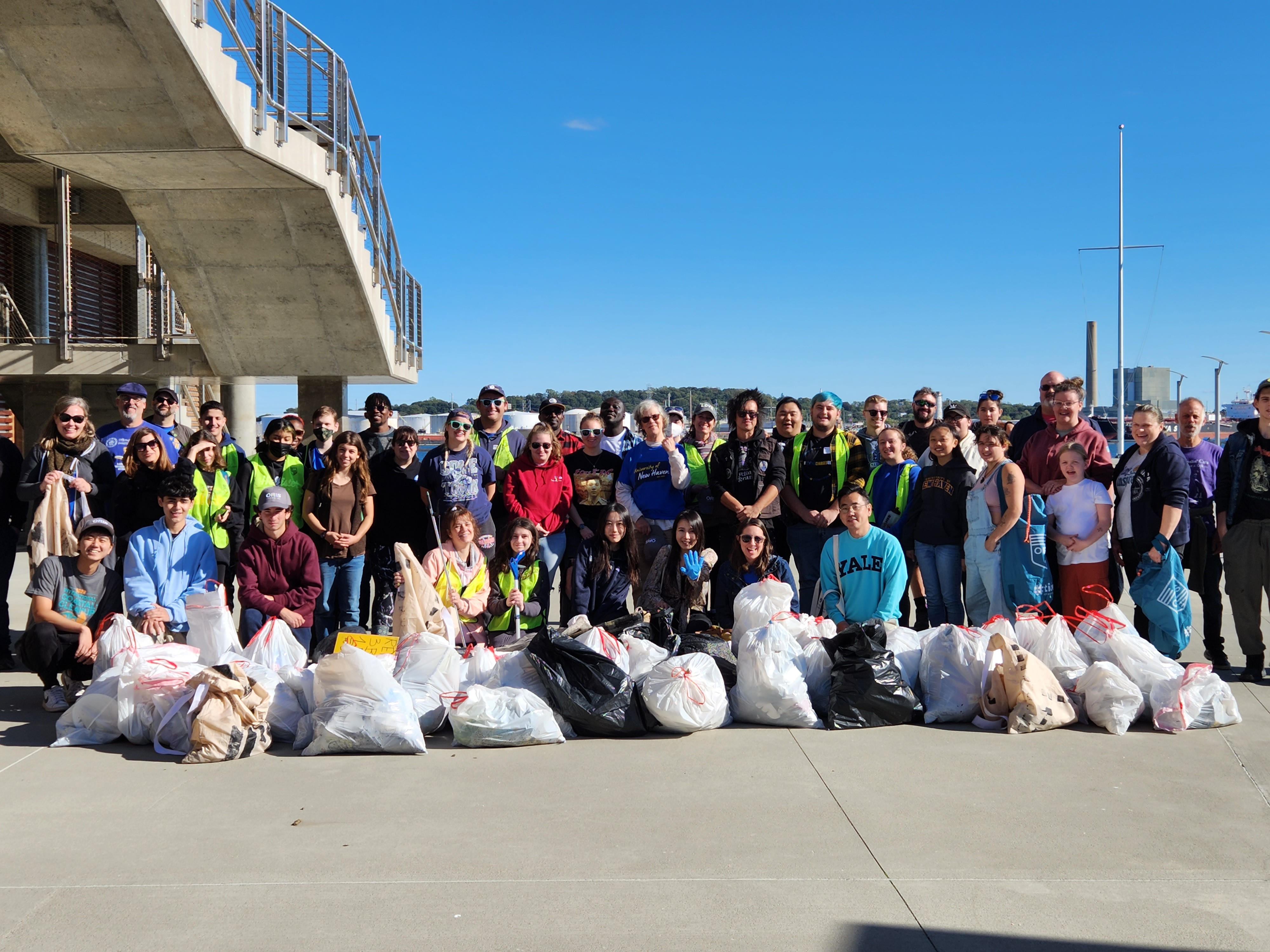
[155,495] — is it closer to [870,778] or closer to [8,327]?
[870,778]

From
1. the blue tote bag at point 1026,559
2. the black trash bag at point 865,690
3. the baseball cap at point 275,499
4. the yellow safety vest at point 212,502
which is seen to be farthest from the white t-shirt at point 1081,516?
the yellow safety vest at point 212,502

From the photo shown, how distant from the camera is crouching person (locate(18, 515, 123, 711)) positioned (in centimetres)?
571

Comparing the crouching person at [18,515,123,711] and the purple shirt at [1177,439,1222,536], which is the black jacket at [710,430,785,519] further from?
the crouching person at [18,515,123,711]

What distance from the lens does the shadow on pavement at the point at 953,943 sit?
3041 millimetres

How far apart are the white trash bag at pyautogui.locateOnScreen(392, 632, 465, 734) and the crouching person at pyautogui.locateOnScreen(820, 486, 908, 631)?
91.3 inches

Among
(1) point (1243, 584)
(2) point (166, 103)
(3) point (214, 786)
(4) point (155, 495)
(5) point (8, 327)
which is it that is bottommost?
(3) point (214, 786)

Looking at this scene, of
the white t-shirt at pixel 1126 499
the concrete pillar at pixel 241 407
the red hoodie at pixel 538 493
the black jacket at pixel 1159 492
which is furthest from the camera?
the concrete pillar at pixel 241 407

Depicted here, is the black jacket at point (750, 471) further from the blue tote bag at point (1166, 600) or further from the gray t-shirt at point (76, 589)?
the gray t-shirt at point (76, 589)

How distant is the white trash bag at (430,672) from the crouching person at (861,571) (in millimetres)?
2320

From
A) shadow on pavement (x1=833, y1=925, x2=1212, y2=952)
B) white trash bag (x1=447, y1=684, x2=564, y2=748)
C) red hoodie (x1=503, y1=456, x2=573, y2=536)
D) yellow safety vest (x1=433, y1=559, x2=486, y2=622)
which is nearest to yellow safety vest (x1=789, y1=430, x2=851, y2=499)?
red hoodie (x1=503, y1=456, x2=573, y2=536)

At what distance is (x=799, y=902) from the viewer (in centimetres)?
335

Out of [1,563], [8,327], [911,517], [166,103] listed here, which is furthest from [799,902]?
[8,327]

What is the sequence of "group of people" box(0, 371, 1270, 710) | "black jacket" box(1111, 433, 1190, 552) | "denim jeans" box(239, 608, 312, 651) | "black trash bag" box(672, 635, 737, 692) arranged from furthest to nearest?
"black jacket" box(1111, 433, 1190, 552) < "group of people" box(0, 371, 1270, 710) < "denim jeans" box(239, 608, 312, 651) < "black trash bag" box(672, 635, 737, 692)

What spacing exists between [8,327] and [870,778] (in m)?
14.9
